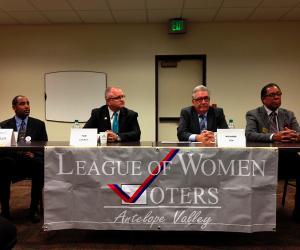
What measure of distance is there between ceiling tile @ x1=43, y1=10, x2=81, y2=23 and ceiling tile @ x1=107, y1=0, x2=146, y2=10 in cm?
69

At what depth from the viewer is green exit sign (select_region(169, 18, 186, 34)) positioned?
15.6ft

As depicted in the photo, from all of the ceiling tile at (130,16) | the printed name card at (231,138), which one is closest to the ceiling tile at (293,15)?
the ceiling tile at (130,16)

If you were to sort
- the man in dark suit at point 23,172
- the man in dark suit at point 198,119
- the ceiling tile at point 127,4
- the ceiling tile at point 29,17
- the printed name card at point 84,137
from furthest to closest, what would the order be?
the ceiling tile at point 29,17
the ceiling tile at point 127,4
the man in dark suit at point 198,119
the man in dark suit at point 23,172
the printed name card at point 84,137

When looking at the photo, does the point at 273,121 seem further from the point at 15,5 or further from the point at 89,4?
the point at 15,5

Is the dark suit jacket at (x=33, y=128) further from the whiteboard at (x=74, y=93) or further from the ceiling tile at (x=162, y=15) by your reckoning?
the ceiling tile at (x=162, y=15)

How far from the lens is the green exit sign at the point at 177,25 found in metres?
4.76

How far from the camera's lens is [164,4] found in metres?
4.18

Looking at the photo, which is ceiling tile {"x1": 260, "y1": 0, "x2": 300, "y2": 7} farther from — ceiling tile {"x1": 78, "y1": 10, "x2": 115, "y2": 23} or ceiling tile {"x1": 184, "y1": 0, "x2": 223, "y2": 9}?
ceiling tile {"x1": 78, "y1": 10, "x2": 115, "y2": 23}

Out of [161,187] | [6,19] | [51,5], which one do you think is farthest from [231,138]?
[6,19]

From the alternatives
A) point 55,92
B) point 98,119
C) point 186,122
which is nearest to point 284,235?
point 186,122

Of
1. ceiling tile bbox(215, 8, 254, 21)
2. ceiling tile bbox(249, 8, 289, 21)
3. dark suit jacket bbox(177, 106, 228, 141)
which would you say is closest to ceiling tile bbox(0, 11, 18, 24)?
ceiling tile bbox(215, 8, 254, 21)

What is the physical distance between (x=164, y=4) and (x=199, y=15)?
0.72 metres

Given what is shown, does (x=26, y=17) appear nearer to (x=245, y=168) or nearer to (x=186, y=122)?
(x=186, y=122)

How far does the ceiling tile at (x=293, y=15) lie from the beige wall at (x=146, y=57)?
0.12 metres
